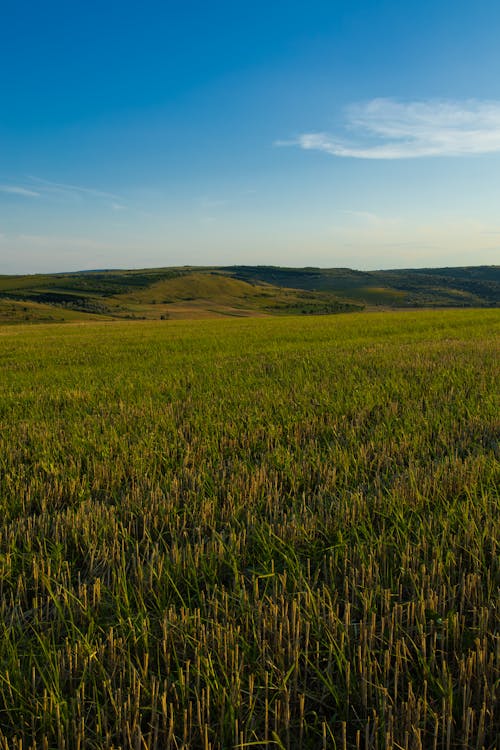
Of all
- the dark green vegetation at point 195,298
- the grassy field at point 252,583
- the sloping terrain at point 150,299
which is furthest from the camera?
the dark green vegetation at point 195,298

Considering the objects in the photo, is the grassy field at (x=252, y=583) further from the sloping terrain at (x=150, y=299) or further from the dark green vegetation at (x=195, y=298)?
the dark green vegetation at (x=195, y=298)

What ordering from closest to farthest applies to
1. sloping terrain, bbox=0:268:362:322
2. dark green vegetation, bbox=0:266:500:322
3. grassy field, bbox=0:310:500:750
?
grassy field, bbox=0:310:500:750 < sloping terrain, bbox=0:268:362:322 < dark green vegetation, bbox=0:266:500:322

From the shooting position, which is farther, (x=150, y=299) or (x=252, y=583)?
(x=150, y=299)

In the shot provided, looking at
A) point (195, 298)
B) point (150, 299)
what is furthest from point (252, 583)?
point (195, 298)

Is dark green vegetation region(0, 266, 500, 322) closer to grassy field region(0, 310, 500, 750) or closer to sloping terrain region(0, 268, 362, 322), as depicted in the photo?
sloping terrain region(0, 268, 362, 322)

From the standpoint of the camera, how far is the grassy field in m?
1.85

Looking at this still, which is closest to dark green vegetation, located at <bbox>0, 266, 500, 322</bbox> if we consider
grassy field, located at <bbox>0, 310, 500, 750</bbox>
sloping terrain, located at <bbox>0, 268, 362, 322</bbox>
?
sloping terrain, located at <bbox>0, 268, 362, 322</bbox>

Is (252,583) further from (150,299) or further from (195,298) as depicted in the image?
(195,298)

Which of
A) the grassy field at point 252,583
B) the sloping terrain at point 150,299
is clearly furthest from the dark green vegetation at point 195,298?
the grassy field at point 252,583

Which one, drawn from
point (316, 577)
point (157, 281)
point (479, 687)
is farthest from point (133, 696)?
point (157, 281)

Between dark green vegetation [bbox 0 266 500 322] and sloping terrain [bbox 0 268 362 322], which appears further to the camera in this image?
dark green vegetation [bbox 0 266 500 322]

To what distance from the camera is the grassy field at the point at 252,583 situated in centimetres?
185

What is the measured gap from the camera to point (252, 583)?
9.05 feet

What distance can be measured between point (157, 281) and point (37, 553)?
18069cm
